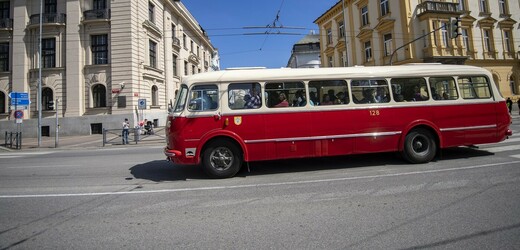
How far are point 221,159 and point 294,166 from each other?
2.12m

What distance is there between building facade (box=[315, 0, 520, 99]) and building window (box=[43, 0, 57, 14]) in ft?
86.8

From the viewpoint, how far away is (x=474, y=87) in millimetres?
7555

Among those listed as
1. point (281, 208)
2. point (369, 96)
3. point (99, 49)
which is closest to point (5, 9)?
point (99, 49)

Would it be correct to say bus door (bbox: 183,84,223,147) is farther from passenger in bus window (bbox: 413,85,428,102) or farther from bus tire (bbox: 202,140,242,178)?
passenger in bus window (bbox: 413,85,428,102)

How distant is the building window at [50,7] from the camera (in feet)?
82.5

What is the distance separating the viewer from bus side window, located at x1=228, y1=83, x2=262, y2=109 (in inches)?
259

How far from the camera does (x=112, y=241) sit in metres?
3.38

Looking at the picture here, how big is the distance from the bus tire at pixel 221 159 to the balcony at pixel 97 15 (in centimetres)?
2354

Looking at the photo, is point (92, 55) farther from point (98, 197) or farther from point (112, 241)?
point (112, 241)

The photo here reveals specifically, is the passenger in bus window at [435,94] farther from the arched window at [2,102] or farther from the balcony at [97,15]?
the arched window at [2,102]

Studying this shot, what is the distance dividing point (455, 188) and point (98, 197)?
6.73 metres

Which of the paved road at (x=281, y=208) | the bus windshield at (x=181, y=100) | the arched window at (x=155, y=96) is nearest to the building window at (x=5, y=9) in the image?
the arched window at (x=155, y=96)

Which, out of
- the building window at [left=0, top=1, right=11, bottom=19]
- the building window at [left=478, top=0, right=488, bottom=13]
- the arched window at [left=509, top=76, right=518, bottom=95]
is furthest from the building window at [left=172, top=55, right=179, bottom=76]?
the arched window at [left=509, top=76, right=518, bottom=95]

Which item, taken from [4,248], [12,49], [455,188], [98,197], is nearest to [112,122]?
[12,49]
